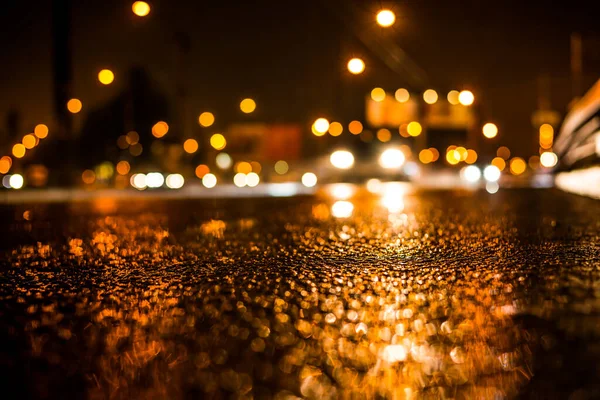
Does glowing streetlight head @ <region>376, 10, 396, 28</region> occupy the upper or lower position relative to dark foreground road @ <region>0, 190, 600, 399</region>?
upper

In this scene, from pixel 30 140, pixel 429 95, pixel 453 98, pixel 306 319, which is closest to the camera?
pixel 306 319

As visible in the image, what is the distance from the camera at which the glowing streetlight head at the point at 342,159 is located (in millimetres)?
40594

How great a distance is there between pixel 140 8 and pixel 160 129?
66146mm

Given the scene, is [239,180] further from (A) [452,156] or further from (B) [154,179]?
(A) [452,156]

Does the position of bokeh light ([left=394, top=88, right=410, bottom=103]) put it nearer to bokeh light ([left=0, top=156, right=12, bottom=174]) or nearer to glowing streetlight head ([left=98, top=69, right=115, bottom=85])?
glowing streetlight head ([left=98, top=69, right=115, bottom=85])

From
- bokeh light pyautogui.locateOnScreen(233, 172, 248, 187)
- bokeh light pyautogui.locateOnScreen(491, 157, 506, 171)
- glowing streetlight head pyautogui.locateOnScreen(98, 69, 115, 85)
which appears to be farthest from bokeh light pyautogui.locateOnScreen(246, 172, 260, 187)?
bokeh light pyautogui.locateOnScreen(491, 157, 506, 171)

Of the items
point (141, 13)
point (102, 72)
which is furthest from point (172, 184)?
point (141, 13)

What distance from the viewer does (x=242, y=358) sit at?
3.19m

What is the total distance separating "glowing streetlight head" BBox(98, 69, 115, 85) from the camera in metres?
32.2

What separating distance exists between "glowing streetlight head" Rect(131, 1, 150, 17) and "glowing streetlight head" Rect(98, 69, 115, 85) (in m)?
11.2

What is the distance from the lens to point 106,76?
32.6m

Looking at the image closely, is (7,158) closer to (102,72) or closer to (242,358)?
(102,72)

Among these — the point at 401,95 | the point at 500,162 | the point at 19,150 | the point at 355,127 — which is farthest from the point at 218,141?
the point at 19,150

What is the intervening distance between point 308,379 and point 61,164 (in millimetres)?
26297
